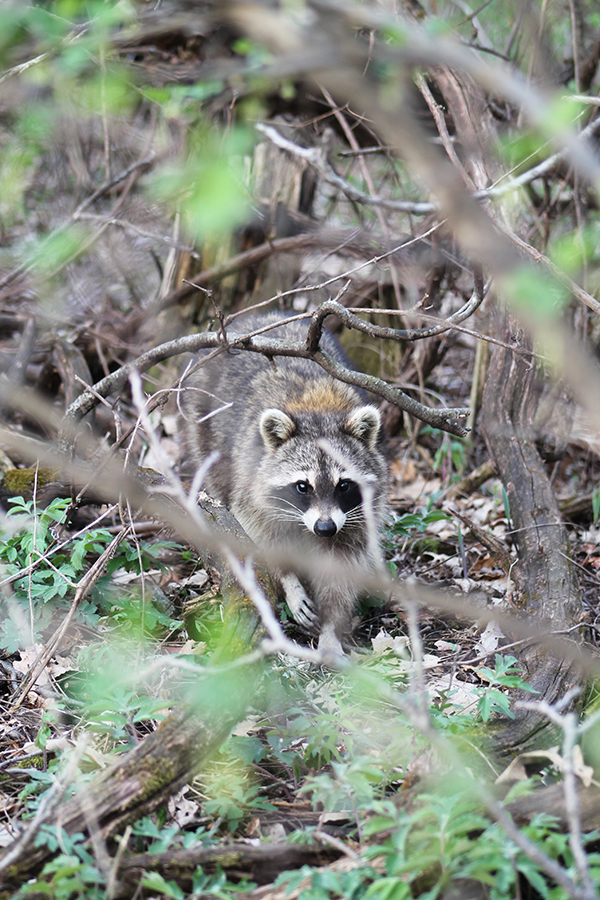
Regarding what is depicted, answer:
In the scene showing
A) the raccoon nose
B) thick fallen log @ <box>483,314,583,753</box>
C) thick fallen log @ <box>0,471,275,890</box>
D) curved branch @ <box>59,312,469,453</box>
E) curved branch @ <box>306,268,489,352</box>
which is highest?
curved branch @ <box>306,268,489,352</box>

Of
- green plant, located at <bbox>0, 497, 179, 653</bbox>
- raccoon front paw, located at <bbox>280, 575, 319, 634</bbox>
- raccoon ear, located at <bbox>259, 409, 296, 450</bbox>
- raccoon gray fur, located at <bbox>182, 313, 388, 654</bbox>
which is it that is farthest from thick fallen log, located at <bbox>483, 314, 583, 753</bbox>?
green plant, located at <bbox>0, 497, 179, 653</bbox>

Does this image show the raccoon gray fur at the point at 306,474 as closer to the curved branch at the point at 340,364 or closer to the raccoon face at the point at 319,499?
the raccoon face at the point at 319,499

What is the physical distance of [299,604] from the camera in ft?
14.0

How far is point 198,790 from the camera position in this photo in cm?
266

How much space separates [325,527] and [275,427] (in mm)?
725

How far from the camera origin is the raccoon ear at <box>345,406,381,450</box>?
14.2 ft

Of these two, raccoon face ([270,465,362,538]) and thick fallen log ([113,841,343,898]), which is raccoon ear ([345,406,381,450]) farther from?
thick fallen log ([113,841,343,898])

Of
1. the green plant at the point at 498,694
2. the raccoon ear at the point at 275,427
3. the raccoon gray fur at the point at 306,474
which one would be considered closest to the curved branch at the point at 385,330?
the raccoon gray fur at the point at 306,474

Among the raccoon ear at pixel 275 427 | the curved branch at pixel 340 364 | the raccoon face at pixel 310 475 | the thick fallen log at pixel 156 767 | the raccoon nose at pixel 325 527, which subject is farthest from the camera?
the raccoon ear at pixel 275 427

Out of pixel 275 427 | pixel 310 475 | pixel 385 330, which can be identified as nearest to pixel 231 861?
pixel 385 330

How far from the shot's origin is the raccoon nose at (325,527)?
3.95m

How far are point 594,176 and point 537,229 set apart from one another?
4851 millimetres

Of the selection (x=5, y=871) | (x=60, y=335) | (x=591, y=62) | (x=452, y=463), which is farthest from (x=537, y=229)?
(x=5, y=871)

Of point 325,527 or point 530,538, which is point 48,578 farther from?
Answer: point 530,538
